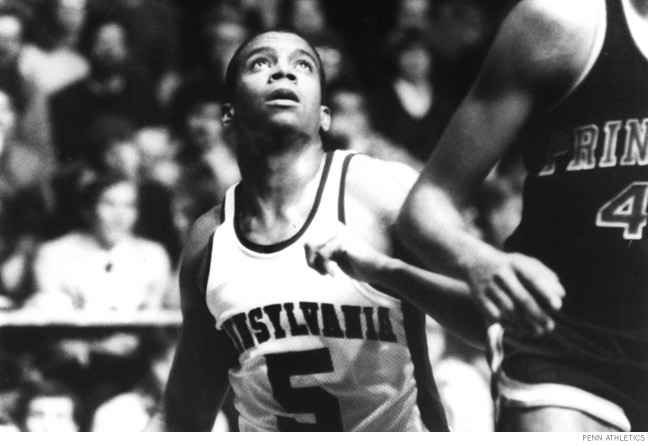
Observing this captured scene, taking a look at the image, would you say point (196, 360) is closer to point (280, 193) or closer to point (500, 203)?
Result: point (280, 193)

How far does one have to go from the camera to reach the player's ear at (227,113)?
7.55ft

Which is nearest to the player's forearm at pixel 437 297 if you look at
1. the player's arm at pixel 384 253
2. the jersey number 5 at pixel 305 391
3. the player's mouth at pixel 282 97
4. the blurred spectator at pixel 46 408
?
the player's arm at pixel 384 253

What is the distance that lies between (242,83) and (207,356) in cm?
65

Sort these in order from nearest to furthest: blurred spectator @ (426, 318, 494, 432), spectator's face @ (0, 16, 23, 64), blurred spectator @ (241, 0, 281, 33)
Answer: blurred spectator @ (426, 318, 494, 432) → blurred spectator @ (241, 0, 281, 33) → spectator's face @ (0, 16, 23, 64)

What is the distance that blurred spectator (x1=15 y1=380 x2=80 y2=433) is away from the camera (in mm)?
2350

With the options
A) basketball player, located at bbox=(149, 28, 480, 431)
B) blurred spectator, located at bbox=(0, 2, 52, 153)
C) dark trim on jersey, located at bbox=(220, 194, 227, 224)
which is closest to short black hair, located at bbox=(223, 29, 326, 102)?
basketball player, located at bbox=(149, 28, 480, 431)

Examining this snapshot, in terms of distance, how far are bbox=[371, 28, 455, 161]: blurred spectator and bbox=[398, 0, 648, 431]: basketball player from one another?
19cm

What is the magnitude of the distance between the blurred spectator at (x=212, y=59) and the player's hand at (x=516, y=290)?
778 mm

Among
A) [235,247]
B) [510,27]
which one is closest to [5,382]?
[235,247]

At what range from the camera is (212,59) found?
Answer: 2320mm

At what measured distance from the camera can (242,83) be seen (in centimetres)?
227

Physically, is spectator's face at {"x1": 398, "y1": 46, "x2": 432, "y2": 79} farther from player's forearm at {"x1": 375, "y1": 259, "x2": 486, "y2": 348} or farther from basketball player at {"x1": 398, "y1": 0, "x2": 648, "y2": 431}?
player's forearm at {"x1": 375, "y1": 259, "x2": 486, "y2": 348}

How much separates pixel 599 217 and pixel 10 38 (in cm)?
148

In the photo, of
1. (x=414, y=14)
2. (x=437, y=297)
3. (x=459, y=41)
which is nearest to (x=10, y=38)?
(x=414, y=14)
